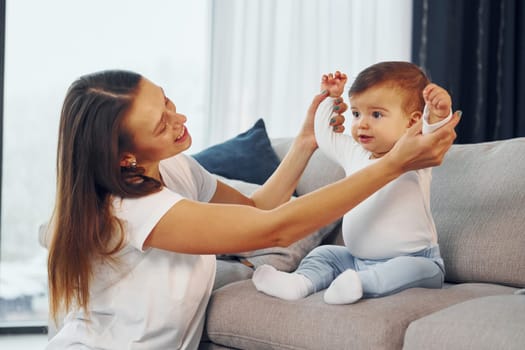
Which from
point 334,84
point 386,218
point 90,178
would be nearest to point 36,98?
point 334,84

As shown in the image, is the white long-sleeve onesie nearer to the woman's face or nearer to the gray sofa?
the gray sofa

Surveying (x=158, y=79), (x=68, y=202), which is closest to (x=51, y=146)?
(x=158, y=79)

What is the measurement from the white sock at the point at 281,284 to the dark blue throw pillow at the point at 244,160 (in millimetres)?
1061

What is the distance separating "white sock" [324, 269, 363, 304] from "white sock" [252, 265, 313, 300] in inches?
4.3

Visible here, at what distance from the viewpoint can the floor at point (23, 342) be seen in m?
3.56

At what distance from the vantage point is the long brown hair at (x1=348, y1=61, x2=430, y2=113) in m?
2.11

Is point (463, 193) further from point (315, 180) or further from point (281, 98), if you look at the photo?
point (281, 98)

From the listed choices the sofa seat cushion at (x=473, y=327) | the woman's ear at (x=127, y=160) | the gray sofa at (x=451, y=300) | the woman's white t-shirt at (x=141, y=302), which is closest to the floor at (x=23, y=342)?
the gray sofa at (x=451, y=300)

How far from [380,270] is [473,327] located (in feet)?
1.27

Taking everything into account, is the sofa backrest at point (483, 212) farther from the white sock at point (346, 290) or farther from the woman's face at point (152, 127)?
the woman's face at point (152, 127)

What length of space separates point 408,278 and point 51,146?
2.48 m

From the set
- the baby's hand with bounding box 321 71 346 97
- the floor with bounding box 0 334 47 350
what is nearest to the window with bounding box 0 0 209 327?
the floor with bounding box 0 334 47 350

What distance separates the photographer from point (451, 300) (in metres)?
1.96

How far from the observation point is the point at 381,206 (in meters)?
2.13
